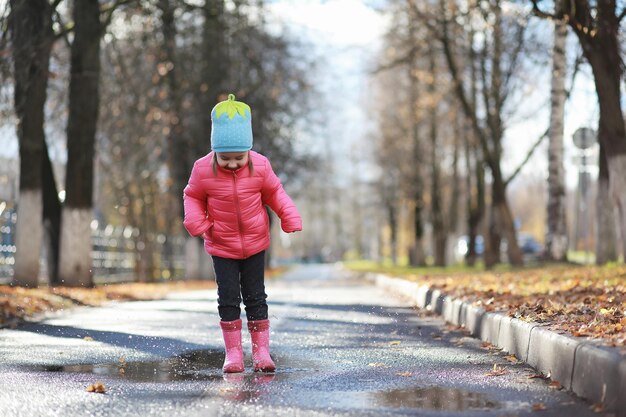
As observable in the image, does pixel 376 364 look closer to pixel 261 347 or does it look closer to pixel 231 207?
pixel 261 347

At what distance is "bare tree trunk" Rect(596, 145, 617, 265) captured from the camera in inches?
923

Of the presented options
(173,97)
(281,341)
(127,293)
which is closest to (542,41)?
(173,97)

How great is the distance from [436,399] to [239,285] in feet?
6.91

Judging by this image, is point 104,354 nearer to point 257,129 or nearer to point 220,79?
point 220,79

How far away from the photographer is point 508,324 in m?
8.80

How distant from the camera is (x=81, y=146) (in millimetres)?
20078

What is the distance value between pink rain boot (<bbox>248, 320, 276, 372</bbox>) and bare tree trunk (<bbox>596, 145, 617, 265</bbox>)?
17.2m

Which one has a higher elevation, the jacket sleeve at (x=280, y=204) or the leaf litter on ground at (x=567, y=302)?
the jacket sleeve at (x=280, y=204)

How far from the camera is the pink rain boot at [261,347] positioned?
7.38 meters

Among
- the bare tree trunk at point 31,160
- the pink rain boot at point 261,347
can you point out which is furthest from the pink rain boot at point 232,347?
the bare tree trunk at point 31,160

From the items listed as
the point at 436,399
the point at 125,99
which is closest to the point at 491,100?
the point at 125,99

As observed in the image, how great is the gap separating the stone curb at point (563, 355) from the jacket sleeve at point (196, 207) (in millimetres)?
2516

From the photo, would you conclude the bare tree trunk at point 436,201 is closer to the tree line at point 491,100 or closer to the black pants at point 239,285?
the tree line at point 491,100

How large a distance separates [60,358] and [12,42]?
9430 mm
